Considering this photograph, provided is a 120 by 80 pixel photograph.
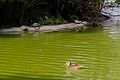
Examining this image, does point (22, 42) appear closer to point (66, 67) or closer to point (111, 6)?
A: point (66, 67)

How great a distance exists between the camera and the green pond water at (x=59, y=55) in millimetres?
8820

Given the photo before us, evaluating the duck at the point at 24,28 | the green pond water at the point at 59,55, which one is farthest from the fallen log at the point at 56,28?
the green pond water at the point at 59,55

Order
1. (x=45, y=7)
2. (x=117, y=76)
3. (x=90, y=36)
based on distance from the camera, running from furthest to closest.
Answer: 1. (x=45, y=7)
2. (x=90, y=36)
3. (x=117, y=76)

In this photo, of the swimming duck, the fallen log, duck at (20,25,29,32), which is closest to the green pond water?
duck at (20,25,29,32)

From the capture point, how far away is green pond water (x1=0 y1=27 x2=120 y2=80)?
8820mm

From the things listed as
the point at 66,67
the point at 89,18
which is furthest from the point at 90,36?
the point at 66,67

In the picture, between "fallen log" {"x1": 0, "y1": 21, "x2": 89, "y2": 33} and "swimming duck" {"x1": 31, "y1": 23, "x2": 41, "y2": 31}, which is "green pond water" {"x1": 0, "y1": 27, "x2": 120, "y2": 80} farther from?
"swimming duck" {"x1": 31, "y1": 23, "x2": 41, "y2": 31}

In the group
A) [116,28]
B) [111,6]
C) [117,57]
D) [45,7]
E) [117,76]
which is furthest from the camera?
[111,6]

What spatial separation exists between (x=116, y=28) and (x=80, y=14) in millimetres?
2939

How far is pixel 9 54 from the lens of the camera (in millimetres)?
11344

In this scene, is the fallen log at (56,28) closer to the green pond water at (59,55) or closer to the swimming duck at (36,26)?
the swimming duck at (36,26)

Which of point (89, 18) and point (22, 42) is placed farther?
point (89, 18)

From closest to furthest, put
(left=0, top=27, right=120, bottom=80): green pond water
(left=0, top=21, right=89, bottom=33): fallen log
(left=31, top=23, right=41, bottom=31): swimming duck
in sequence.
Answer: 1. (left=0, top=27, right=120, bottom=80): green pond water
2. (left=0, top=21, right=89, bottom=33): fallen log
3. (left=31, top=23, right=41, bottom=31): swimming duck

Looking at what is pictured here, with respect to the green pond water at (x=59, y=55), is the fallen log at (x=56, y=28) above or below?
below
